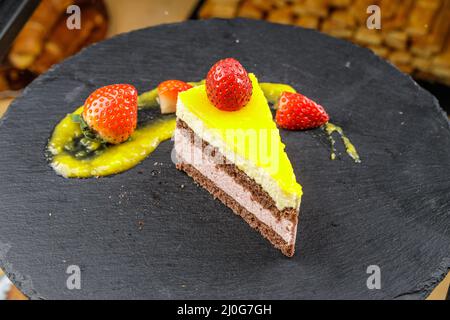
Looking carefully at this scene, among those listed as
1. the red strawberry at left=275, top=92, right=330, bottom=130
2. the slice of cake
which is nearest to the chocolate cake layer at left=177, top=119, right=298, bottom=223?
the slice of cake

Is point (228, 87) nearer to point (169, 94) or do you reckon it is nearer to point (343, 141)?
point (169, 94)

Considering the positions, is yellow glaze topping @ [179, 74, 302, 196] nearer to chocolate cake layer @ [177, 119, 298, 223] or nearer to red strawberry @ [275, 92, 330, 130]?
chocolate cake layer @ [177, 119, 298, 223]

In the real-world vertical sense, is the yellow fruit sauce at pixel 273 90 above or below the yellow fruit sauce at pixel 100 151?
above

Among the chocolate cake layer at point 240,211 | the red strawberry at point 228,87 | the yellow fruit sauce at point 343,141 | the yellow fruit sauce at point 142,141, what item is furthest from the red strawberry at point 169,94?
the yellow fruit sauce at point 343,141

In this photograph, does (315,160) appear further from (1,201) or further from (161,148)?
(1,201)

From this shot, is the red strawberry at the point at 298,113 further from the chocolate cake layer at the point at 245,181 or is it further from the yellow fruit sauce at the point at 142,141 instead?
the chocolate cake layer at the point at 245,181

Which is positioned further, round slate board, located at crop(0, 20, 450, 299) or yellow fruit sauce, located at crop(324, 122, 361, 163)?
yellow fruit sauce, located at crop(324, 122, 361, 163)
